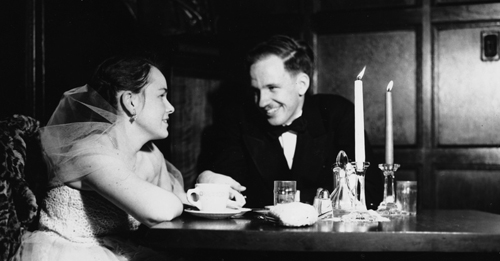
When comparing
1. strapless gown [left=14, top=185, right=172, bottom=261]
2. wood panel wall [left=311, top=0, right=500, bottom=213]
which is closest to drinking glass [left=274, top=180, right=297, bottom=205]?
strapless gown [left=14, top=185, right=172, bottom=261]

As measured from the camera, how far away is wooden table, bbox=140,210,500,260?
1.57 metres

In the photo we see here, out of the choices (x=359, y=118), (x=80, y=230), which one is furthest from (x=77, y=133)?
(x=359, y=118)

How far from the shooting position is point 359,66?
4062 millimetres

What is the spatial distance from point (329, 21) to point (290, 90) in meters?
1.19

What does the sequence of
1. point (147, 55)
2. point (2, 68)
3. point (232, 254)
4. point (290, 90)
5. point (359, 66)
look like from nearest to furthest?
point (232, 254) < point (147, 55) < point (290, 90) < point (2, 68) < point (359, 66)

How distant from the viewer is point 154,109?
2.33 meters

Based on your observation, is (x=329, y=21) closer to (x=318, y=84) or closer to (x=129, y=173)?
(x=318, y=84)

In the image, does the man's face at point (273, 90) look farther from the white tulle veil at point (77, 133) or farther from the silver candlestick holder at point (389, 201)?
the silver candlestick holder at point (389, 201)

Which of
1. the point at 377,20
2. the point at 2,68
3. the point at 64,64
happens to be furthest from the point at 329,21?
the point at 2,68

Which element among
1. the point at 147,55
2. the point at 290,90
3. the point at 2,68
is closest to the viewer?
the point at 147,55

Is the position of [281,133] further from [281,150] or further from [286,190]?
[286,190]

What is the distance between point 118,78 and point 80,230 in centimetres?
64

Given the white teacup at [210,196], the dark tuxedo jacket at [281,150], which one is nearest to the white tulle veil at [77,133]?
the white teacup at [210,196]

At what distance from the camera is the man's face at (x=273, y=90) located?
3.09m
